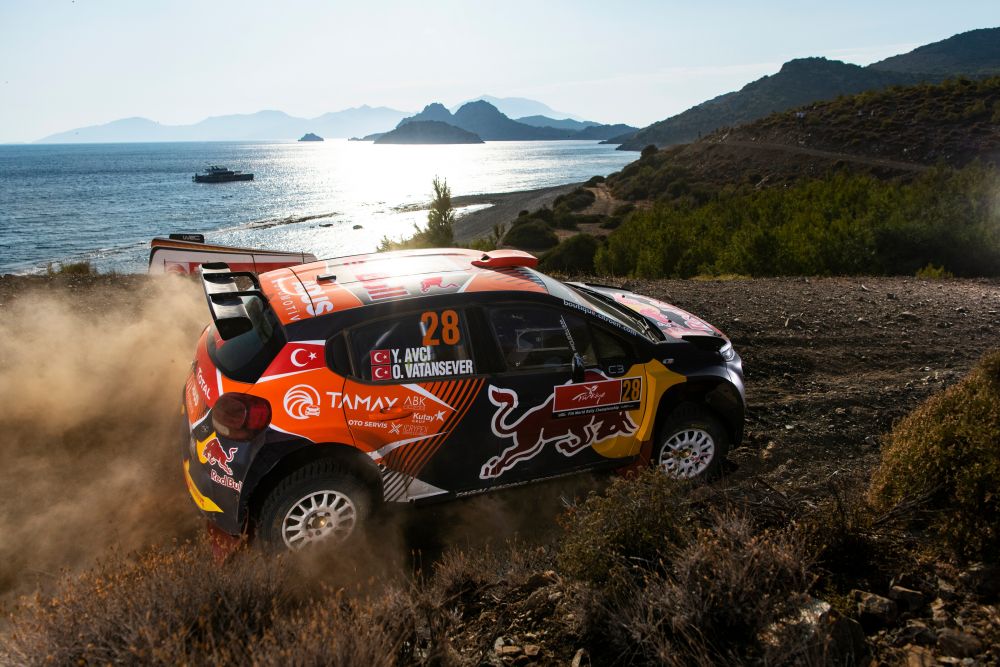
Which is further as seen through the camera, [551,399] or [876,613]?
[551,399]

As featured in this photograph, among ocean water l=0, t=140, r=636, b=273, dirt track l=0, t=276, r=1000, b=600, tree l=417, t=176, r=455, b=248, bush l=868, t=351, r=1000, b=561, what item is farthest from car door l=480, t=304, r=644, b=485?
ocean water l=0, t=140, r=636, b=273

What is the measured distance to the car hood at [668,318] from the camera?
5121mm

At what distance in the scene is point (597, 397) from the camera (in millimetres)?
4562

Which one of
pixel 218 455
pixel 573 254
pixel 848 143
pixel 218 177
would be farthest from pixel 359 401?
pixel 218 177

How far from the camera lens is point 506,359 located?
433cm

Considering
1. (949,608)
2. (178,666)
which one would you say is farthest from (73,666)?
(949,608)

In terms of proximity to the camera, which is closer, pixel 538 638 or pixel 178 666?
pixel 178 666

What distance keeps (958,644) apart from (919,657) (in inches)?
7.0

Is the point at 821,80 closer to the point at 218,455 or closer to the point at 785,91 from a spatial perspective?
the point at 785,91

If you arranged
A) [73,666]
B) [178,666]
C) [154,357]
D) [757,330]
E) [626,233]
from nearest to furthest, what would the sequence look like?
[178,666] < [73,666] < [154,357] < [757,330] < [626,233]

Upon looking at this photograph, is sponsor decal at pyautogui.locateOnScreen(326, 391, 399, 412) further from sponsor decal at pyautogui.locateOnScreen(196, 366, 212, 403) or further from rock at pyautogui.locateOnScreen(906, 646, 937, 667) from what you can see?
rock at pyautogui.locateOnScreen(906, 646, 937, 667)

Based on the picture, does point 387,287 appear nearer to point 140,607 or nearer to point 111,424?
point 140,607

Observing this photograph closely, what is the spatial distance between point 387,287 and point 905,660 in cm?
352

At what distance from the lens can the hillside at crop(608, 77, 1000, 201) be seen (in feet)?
145
